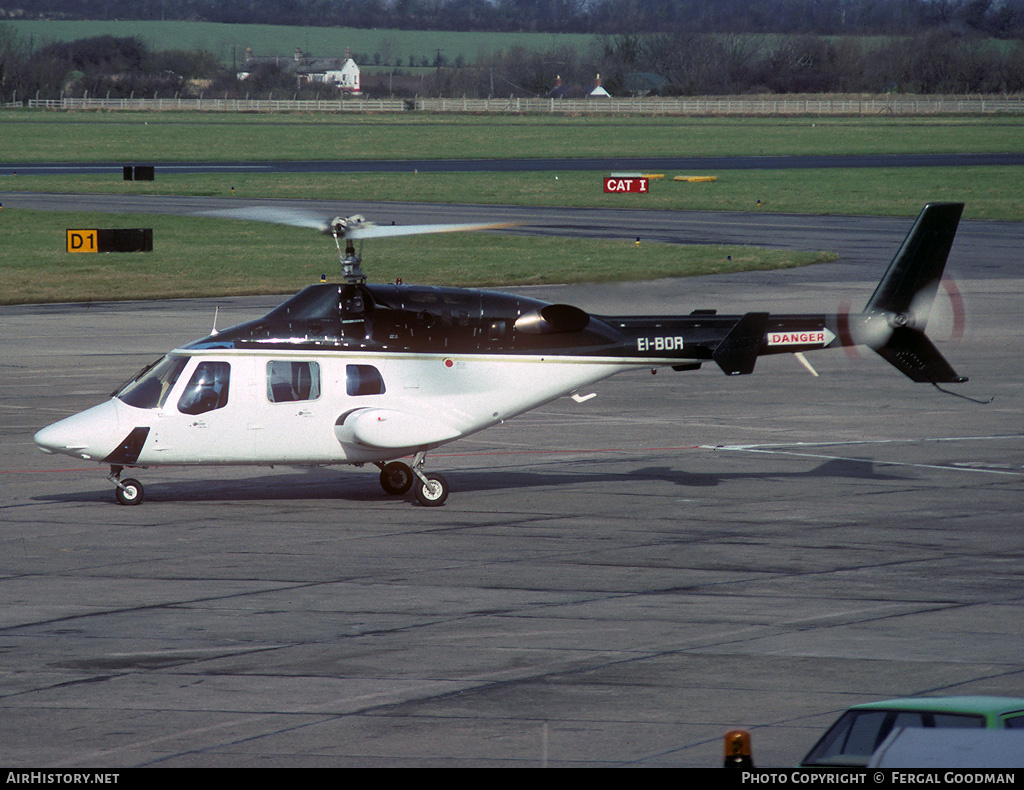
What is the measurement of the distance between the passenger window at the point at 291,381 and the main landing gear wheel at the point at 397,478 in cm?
177

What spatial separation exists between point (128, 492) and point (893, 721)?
14.2 meters

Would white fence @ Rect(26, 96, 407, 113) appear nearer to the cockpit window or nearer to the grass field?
the grass field

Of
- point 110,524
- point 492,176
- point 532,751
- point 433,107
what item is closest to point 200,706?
point 532,751

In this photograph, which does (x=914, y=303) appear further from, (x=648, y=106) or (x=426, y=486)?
(x=648, y=106)

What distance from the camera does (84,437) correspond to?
18.6 m

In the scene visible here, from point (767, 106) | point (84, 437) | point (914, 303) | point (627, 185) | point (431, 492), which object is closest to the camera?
point (84, 437)

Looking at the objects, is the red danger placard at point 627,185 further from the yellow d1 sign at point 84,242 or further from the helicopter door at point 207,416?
the helicopter door at point 207,416

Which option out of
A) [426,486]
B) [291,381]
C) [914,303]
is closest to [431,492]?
[426,486]

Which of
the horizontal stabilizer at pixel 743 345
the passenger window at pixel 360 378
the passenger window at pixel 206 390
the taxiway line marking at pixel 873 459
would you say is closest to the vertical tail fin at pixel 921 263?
the horizontal stabilizer at pixel 743 345

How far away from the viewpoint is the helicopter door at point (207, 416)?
1888 cm

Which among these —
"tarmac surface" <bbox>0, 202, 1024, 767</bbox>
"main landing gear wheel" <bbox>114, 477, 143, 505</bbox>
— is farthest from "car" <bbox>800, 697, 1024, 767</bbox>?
"main landing gear wheel" <bbox>114, 477, 143, 505</bbox>

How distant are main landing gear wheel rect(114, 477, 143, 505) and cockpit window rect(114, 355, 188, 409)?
4.13 feet

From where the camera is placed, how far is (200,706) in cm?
1119

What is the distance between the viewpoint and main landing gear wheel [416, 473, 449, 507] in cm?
1938
